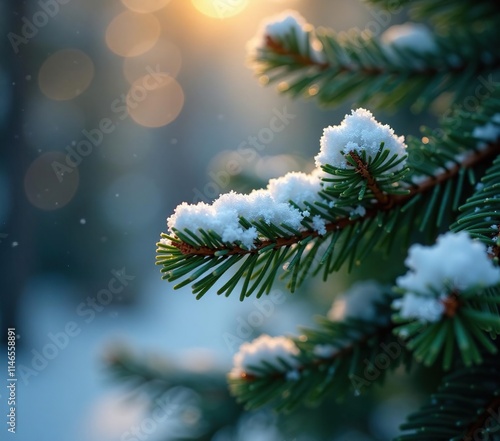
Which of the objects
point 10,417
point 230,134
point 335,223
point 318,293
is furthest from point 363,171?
point 230,134

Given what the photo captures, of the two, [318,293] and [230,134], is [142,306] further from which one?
[318,293]

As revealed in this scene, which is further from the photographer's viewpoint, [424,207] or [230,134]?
[230,134]

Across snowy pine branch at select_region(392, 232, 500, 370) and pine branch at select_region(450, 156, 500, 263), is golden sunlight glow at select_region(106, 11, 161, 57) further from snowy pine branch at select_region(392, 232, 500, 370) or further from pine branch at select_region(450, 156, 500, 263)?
snowy pine branch at select_region(392, 232, 500, 370)

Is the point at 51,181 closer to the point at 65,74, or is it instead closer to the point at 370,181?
the point at 65,74

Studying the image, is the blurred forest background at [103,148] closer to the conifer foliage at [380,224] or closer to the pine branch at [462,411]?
the conifer foliage at [380,224]

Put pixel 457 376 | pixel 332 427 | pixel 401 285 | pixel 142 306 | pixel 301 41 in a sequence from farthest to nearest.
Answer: pixel 142 306
pixel 332 427
pixel 301 41
pixel 457 376
pixel 401 285

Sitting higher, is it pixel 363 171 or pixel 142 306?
pixel 363 171

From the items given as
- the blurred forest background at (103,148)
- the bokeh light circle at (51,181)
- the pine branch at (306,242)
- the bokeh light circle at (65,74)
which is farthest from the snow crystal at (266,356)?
the bokeh light circle at (65,74)

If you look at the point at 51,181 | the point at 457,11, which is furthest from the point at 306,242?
the point at 51,181
